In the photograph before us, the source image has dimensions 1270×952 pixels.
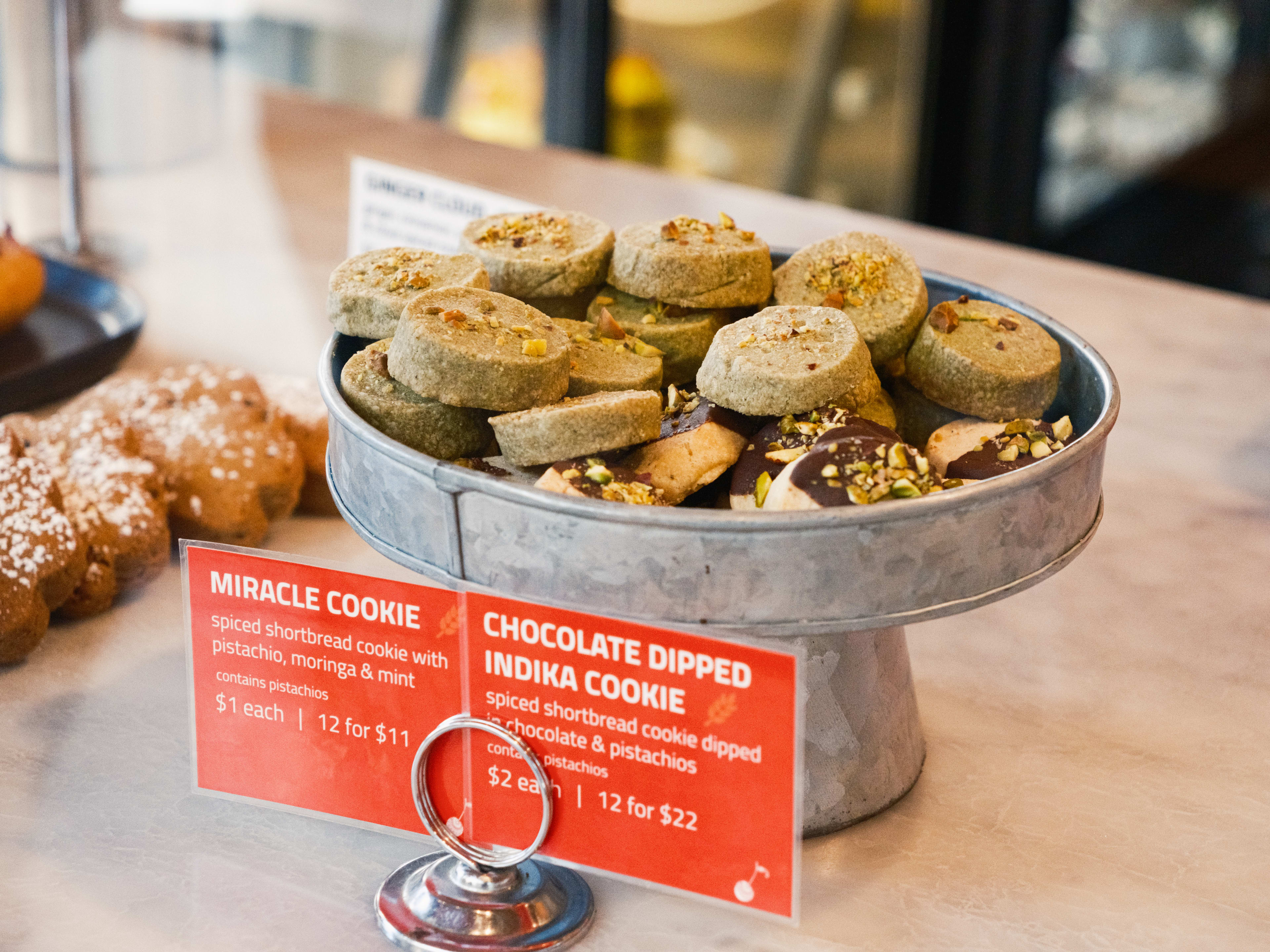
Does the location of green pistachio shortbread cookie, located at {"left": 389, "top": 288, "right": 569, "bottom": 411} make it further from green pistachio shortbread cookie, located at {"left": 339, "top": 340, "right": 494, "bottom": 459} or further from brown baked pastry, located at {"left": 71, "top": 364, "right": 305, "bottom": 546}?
brown baked pastry, located at {"left": 71, "top": 364, "right": 305, "bottom": 546}

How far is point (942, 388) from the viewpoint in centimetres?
100

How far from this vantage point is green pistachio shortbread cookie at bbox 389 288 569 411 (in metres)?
0.86

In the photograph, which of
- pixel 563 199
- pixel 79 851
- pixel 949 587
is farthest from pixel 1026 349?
pixel 563 199

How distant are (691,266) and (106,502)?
1.98 ft

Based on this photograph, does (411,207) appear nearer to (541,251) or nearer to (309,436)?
(309,436)

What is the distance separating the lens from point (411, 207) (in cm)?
150

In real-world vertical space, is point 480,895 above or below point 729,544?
below

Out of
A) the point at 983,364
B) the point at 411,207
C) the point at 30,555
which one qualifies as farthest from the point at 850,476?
the point at 411,207

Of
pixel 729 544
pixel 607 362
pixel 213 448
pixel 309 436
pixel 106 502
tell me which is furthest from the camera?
pixel 309 436

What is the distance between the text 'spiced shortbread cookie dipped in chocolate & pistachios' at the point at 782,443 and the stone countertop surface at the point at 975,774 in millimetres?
291

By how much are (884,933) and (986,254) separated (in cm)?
150

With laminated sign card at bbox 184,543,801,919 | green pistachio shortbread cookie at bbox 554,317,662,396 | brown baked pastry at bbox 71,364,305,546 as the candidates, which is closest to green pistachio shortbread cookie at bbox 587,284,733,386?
green pistachio shortbread cookie at bbox 554,317,662,396

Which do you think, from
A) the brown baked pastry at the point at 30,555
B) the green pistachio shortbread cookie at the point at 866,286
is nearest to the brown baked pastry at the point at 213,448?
the brown baked pastry at the point at 30,555

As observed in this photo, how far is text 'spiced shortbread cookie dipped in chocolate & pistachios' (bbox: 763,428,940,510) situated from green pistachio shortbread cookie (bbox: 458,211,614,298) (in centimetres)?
31
